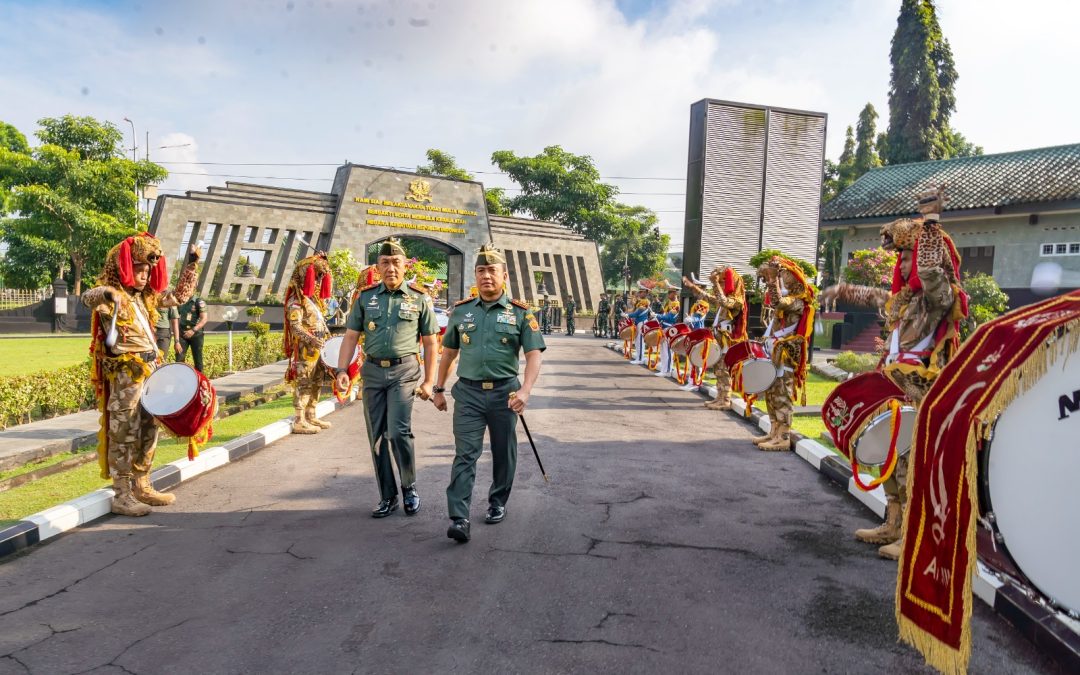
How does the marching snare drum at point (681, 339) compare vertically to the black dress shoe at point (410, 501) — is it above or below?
above

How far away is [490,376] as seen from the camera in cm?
479

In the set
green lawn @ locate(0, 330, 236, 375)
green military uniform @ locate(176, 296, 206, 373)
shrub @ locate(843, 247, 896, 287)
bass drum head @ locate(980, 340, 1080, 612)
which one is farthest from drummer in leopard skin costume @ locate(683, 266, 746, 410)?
green lawn @ locate(0, 330, 236, 375)

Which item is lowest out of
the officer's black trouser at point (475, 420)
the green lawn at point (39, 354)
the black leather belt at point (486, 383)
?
the green lawn at point (39, 354)

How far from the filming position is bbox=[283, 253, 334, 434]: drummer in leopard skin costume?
811 cm

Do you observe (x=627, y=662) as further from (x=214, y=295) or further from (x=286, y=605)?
(x=214, y=295)

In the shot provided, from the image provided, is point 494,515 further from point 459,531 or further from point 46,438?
point 46,438

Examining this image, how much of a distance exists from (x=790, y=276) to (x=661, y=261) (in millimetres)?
58364

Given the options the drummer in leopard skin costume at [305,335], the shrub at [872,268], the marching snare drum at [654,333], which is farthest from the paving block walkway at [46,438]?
the shrub at [872,268]

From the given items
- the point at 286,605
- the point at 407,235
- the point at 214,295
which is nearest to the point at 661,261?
the point at 407,235

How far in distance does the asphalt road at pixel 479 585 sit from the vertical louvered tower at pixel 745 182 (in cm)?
1439

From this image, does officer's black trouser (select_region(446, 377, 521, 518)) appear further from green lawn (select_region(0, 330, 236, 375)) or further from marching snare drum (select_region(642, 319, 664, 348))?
marching snare drum (select_region(642, 319, 664, 348))

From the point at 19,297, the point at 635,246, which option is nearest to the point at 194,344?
the point at 19,297

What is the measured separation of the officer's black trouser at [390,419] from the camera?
17.0 feet

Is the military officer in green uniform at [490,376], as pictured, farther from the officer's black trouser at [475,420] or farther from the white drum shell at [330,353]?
the white drum shell at [330,353]
